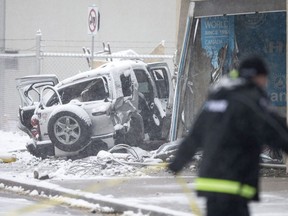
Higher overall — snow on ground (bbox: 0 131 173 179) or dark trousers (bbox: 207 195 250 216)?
dark trousers (bbox: 207 195 250 216)

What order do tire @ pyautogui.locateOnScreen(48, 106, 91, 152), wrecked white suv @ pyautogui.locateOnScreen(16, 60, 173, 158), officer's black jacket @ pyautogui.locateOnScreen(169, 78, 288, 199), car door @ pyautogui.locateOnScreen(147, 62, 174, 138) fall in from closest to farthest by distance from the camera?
officer's black jacket @ pyautogui.locateOnScreen(169, 78, 288, 199) → tire @ pyautogui.locateOnScreen(48, 106, 91, 152) → wrecked white suv @ pyautogui.locateOnScreen(16, 60, 173, 158) → car door @ pyautogui.locateOnScreen(147, 62, 174, 138)

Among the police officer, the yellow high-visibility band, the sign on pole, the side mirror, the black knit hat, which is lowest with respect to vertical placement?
the side mirror

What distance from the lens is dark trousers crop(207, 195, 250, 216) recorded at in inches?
261

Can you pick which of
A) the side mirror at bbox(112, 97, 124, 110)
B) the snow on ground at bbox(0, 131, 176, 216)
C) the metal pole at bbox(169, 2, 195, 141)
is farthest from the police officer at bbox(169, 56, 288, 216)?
the side mirror at bbox(112, 97, 124, 110)

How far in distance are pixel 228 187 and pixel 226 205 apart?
0.14 metres

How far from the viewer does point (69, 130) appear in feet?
54.1

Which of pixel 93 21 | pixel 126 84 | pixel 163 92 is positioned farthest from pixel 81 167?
pixel 93 21

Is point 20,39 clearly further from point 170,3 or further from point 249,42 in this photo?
point 249,42

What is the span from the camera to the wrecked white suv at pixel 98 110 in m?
16.5

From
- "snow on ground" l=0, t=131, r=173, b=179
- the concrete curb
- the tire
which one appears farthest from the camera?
the tire

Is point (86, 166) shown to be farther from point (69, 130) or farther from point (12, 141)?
point (12, 141)

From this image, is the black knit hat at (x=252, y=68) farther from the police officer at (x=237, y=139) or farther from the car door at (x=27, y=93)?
the car door at (x=27, y=93)

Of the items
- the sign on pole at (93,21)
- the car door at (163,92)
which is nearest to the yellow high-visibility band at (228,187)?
the car door at (163,92)

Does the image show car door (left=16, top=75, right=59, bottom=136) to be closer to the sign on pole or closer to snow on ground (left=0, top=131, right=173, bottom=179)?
snow on ground (left=0, top=131, right=173, bottom=179)
